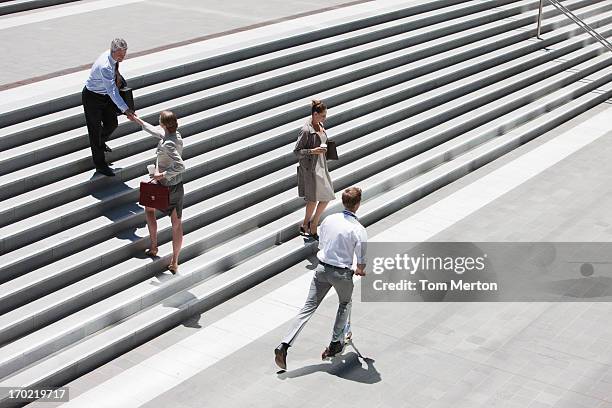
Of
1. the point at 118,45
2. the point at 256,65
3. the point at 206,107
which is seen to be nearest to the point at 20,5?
the point at 256,65

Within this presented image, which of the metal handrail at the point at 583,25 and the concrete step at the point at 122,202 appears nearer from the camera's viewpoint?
the concrete step at the point at 122,202

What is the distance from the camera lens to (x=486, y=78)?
17953 millimetres

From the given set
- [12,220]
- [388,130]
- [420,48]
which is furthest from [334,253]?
[420,48]

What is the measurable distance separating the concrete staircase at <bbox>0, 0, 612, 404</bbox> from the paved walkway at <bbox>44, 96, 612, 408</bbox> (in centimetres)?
38

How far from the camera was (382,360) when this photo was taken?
9.99m

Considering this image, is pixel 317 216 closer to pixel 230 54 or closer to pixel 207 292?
pixel 207 292

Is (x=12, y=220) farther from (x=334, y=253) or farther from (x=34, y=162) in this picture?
(x=334, y=253)

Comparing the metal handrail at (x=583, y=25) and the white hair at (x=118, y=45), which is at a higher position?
the white hair at (x=118, y=45)

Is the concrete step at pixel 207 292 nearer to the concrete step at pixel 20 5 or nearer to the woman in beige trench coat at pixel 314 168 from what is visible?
the woman in beige trench coat at pixel 314 168

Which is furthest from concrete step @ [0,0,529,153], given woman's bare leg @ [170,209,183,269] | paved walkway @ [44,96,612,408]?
paved walkway @ [44,96,612,408]

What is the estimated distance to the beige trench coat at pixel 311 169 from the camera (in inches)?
466

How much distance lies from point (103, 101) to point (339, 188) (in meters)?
3.70

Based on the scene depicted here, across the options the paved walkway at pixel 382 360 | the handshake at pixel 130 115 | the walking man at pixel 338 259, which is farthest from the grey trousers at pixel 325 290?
the handshake at pixel 130 115

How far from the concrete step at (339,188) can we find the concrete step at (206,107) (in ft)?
4.56
